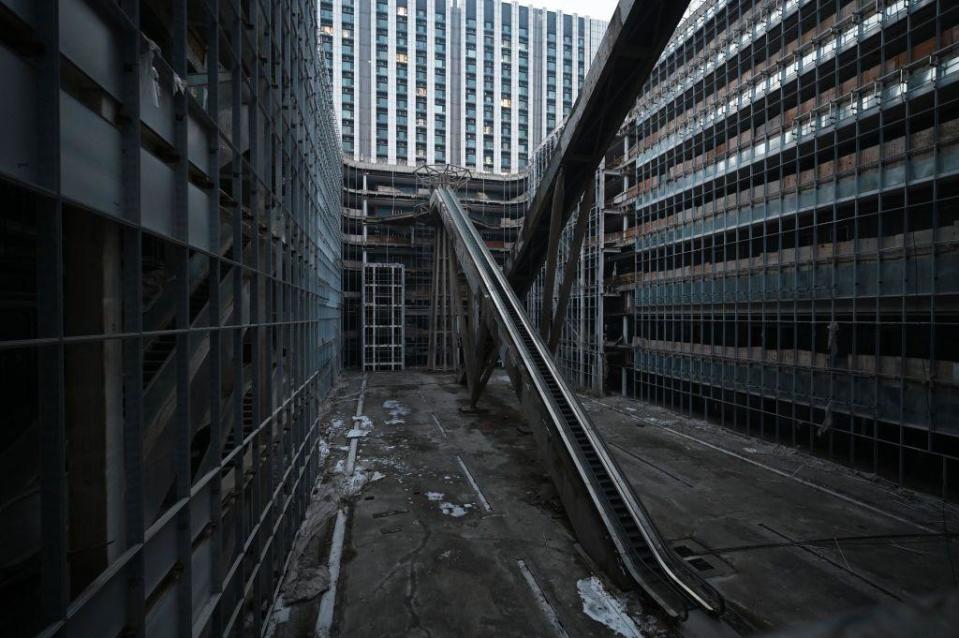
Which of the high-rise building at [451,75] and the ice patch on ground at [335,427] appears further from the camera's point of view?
the high-rise building at [451,75]

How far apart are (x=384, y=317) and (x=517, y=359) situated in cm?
2252

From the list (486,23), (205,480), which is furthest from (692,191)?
(486,23)

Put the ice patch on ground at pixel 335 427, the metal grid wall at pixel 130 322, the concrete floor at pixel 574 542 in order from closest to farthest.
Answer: the metal grid wall at pixel 130 322 < the concrete floor at pixel 574 542 < the ice patch on ground at pixel 335 427

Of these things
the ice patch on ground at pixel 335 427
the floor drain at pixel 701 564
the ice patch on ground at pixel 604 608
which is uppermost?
the ice patch on ground at pixel 335 427

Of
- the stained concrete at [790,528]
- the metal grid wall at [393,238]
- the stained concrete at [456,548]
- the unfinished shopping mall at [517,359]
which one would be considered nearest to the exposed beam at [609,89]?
the unfinished shopping mall at [517,359]

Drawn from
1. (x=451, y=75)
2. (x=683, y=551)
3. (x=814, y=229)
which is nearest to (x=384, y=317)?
(x=814, y=229)

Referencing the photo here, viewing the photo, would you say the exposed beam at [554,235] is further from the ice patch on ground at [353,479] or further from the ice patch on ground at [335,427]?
the ice patch on ground at [335,427]

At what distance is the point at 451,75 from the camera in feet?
184

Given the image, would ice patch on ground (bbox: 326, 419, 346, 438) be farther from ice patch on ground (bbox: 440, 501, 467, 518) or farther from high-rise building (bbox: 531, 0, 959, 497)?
high-rise building (bbox: 531, 0, 959, 497)

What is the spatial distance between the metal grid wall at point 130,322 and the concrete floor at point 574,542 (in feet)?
8.03

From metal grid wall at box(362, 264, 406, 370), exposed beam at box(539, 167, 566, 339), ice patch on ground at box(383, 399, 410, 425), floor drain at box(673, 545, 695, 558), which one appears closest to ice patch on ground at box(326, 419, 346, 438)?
ice patch on ground at box(383, 399, 410, 425)

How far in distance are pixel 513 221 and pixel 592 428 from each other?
3252 cm

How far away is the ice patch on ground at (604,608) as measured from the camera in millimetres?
7082

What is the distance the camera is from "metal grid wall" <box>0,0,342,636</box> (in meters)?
2.76
